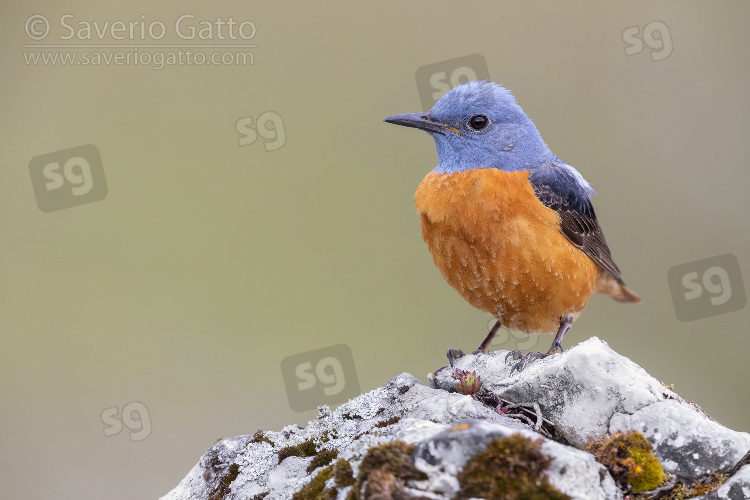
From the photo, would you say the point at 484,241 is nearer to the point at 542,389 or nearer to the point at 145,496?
the point at 542,389

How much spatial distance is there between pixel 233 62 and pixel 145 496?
281 inches

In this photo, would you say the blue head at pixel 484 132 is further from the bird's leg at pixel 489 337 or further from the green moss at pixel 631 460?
the green moss at pixel 631 460

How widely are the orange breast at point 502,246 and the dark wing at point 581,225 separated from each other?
0.12 meters

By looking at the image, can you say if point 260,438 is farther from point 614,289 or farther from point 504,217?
point 614,289

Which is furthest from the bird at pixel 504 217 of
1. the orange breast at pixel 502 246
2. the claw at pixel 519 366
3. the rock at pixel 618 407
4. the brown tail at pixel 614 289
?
the rock at pixel 618 407

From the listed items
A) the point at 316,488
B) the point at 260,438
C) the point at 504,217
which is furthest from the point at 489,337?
the point at 316,488

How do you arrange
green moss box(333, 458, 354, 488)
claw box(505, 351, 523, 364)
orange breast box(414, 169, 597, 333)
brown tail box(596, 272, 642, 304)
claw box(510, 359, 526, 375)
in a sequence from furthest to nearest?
brown tail box(596, 272, 642, 304), orange breast box(414, 169, 597, 333), claw box(505, 351, 523, 364), claw box(510, 359, 526, 375), green moss box(333, 458, 354, 488)

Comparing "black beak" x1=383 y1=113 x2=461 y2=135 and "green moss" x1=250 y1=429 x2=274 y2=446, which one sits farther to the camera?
"black beak" x1=383 y1=113 x2=461 y2=135

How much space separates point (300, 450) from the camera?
16.1 ft

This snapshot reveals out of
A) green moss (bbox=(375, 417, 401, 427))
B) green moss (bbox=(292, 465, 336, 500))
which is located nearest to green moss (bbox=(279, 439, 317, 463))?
green moss (bbox=(375, 417, 401, 427))

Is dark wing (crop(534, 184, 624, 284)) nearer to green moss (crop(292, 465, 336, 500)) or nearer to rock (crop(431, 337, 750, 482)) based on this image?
rock (crop(431, 337, 750, 482))

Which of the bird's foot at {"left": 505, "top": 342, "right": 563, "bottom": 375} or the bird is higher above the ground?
the bird

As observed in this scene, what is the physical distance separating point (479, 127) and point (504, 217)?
1.10 meters

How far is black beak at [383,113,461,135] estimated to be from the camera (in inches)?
278
